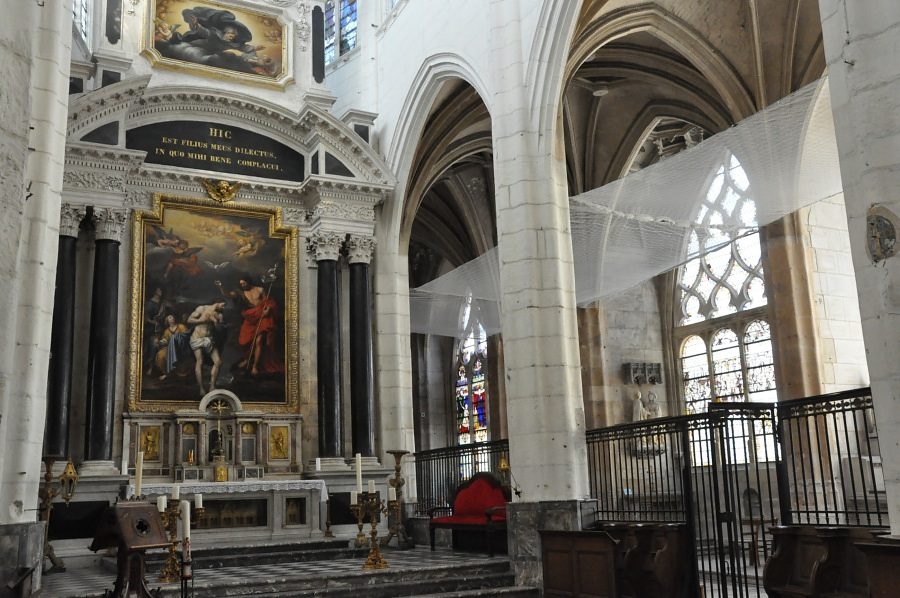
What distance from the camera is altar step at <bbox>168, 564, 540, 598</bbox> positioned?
26.9 ft

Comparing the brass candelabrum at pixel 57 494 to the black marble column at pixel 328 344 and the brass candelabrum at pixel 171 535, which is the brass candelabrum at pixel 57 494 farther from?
the black marble column at pixel 328 344

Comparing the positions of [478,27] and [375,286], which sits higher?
[478,27]

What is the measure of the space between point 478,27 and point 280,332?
5540 mm

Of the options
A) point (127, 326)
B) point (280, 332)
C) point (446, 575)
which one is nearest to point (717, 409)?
point (446, 575)

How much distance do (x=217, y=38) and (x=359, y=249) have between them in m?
4.26

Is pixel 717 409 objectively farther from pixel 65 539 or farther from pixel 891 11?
pixel 65 539

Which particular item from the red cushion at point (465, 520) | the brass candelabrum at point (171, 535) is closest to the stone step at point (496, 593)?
the red cushion at point (465, 520)

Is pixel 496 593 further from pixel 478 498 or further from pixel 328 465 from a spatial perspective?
pixel 328 465

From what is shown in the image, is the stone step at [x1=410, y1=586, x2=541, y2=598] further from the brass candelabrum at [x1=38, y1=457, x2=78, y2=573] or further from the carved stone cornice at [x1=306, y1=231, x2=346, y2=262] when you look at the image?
the carved stone cornice at [x1=306, y1=231, x2=346, y2=262]

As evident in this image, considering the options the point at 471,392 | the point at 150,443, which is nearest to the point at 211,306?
the point at 150,443

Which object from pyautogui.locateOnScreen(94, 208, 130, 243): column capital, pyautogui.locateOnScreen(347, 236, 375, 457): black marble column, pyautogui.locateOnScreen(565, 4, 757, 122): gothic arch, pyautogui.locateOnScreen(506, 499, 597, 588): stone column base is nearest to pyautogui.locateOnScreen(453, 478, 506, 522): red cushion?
pyautogui.locateOnScreen(506, 499, 597, 588): stone column base

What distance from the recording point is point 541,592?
28.4 ft

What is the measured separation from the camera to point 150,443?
12.5 m

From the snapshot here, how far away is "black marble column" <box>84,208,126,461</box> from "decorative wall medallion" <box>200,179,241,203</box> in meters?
1.45
